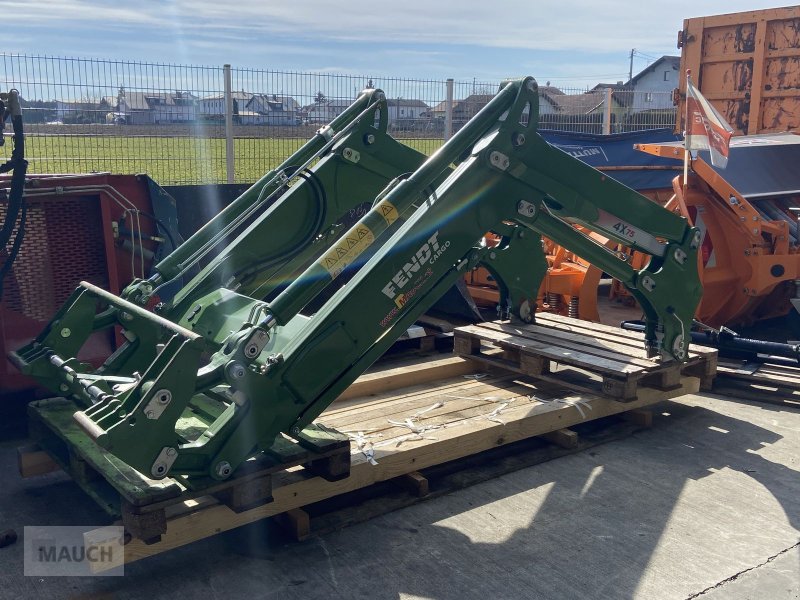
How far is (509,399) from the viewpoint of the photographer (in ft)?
19.4

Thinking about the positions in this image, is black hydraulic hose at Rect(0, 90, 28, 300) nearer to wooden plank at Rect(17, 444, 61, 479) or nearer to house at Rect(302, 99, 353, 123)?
wooden plank at Rect(17, 444, 61, 479)

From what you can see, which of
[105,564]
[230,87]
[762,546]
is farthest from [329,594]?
[230,87]

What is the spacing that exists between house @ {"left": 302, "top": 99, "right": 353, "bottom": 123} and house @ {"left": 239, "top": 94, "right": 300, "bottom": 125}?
0.16m

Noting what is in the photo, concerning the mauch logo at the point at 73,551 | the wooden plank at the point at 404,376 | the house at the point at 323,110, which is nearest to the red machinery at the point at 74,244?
the mauch logo at the point at 73,551

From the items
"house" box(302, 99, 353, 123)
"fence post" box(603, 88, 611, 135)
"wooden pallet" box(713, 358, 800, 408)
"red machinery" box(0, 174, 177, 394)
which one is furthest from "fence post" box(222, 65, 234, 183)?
"fence post" box(603, 88, 611, 135)

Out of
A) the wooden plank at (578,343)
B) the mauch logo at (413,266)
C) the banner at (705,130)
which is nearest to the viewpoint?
the mauch logo at (413,266)

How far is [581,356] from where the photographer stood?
608 centimetres

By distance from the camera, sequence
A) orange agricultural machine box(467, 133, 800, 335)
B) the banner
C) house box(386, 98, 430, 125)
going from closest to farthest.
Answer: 1. the banner
2. orange agricultural machine box(467, 133, 800, 335)
3. house box(386, 98, 430, 125)

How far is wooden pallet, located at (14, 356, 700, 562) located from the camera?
4016 millimetres

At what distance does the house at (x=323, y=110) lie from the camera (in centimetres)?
1074

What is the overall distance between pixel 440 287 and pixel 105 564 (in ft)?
7.22

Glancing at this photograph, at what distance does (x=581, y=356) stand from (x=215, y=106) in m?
5.74

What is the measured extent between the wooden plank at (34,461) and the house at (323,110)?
681 cm

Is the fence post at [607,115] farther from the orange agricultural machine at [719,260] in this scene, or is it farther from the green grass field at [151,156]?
the orange agricultural machine at [719,260]
